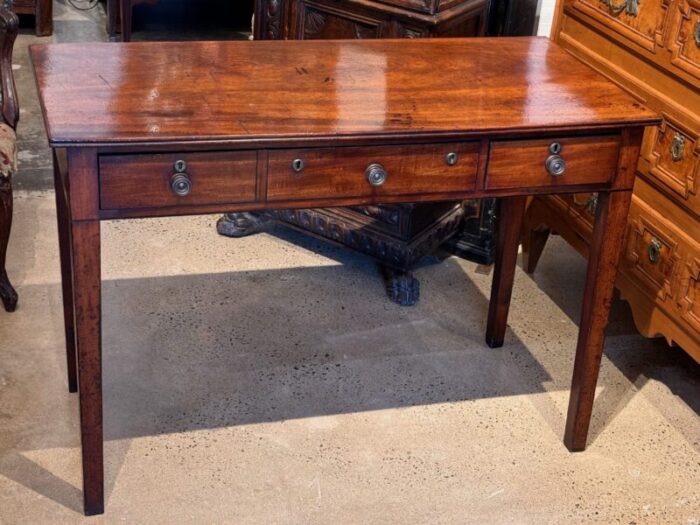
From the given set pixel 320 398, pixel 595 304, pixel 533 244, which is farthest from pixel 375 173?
pixel 533 244

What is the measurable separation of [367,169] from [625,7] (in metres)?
1.05

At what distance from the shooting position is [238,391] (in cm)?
300

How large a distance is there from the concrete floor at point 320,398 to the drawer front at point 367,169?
0.76m

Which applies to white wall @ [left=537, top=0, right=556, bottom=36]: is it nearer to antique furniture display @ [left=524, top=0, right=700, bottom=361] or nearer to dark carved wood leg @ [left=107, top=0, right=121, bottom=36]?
antique furniture display @ [left=524, top=0, right=700, bottom=361]

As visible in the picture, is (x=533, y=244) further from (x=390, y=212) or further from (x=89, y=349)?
(x=89, y=349)

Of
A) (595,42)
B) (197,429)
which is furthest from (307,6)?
(197,429)

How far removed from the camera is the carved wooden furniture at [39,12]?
576 cm

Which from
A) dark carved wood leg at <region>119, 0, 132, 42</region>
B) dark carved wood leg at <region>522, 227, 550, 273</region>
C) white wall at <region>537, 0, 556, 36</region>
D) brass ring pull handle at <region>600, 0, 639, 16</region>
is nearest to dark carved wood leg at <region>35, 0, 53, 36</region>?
dark carved wood leg at <region>119, 0, 132, 42</region>

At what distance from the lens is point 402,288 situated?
3.51m

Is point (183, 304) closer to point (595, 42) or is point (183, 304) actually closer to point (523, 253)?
point (523, 253)

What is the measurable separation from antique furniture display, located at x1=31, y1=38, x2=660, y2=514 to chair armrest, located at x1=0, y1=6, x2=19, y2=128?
19.2 inches

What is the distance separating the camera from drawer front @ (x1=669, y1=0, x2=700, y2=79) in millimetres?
2676

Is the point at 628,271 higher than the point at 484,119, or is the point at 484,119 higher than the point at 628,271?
the point at 484,119

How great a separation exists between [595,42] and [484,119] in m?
0.89
